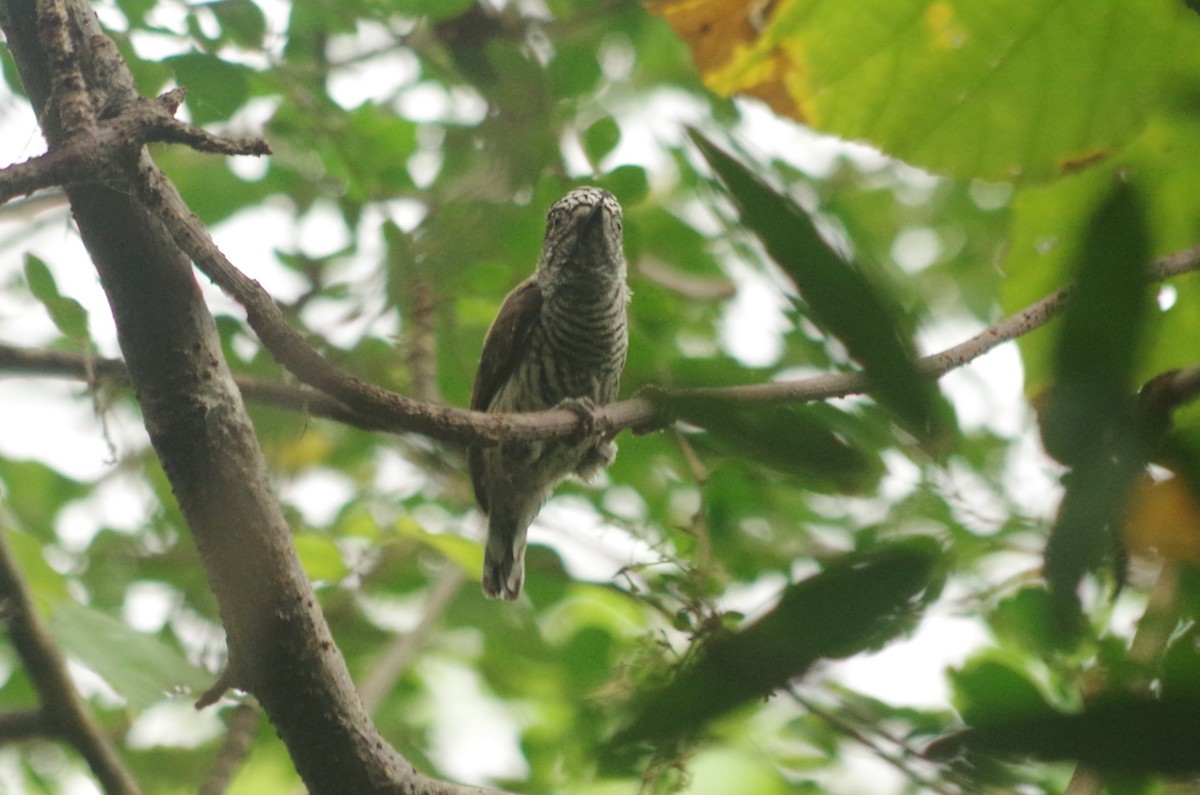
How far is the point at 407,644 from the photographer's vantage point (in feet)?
11.8

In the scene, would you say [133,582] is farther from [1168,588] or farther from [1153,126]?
[1168,588]

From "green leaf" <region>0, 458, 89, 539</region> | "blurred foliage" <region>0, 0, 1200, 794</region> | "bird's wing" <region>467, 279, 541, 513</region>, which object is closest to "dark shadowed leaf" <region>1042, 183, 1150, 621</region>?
"blurred foliage" <region>0, 0, 1200, 794</region>

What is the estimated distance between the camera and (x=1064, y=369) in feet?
1.78

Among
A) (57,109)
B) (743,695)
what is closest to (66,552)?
(57,109)

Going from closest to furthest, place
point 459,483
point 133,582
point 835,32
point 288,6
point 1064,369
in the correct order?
point 1064,369
point 835,32
point 288,6
point 133,582
point 459,483

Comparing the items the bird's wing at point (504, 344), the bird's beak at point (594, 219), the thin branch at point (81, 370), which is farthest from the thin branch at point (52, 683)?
the bird's beak at point (594, 219)

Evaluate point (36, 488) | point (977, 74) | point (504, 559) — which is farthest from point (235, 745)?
point (977, 74)

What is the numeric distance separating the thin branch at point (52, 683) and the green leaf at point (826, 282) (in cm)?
221

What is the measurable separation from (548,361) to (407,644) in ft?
3.47

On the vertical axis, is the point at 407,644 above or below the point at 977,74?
below

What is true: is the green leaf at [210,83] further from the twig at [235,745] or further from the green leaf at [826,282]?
the green leaf at [826,282]

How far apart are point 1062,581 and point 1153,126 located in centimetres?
186

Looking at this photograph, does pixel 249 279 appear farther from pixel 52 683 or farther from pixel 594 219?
pixel 594 219

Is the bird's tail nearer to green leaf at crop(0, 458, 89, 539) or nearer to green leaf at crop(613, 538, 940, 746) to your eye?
green leaf at crop(0, 458, 89, 539)
